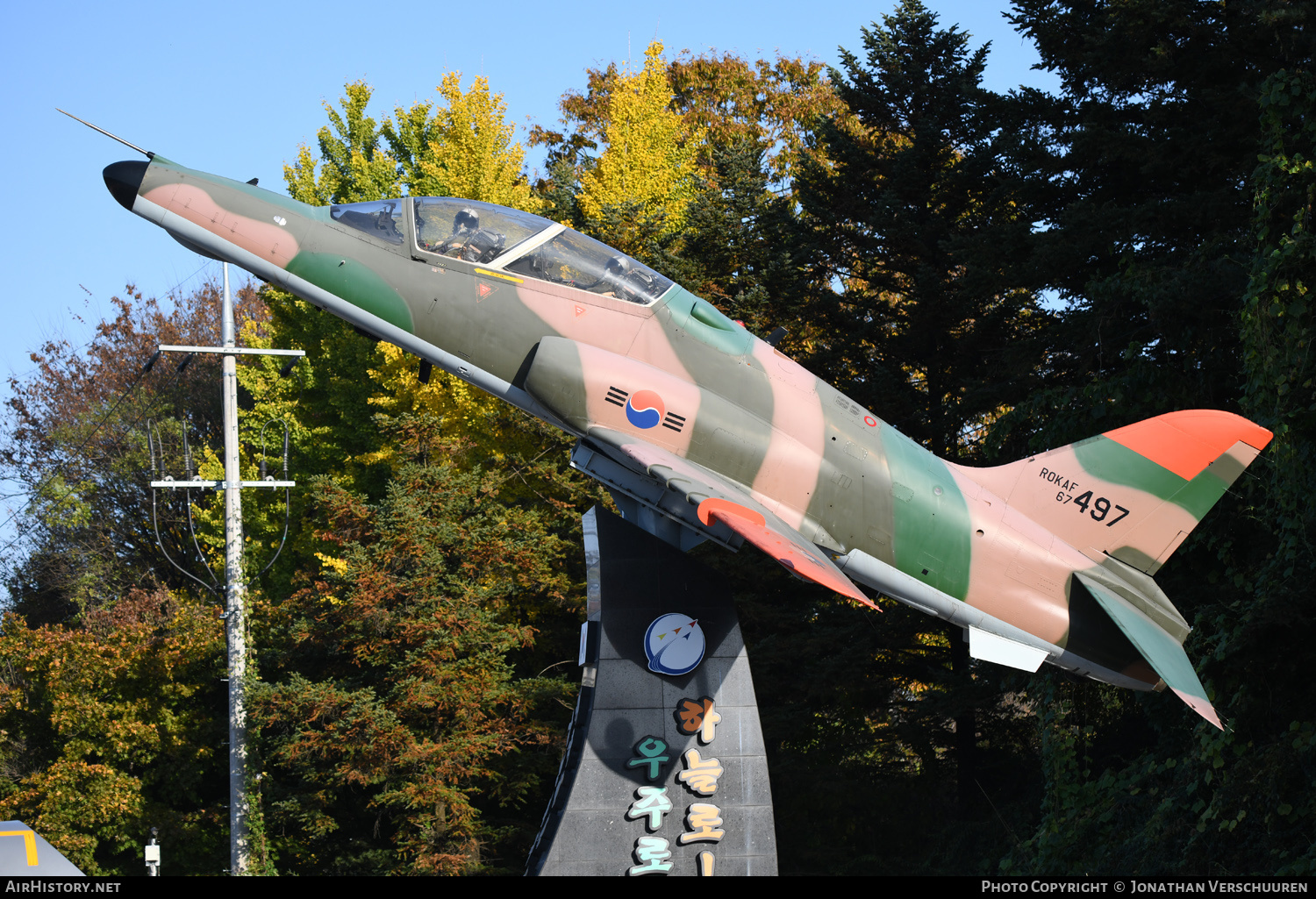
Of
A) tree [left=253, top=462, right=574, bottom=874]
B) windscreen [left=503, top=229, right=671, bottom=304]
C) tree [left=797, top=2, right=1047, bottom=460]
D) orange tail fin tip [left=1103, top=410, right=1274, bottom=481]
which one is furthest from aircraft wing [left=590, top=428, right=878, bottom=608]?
tree [left=253, top=462, right=574, bottom=874]

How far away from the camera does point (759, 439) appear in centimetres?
964

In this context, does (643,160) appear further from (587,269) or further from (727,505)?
(727,505)

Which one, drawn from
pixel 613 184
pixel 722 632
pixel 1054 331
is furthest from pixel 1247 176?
pixel 613 184

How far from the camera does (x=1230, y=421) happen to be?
9.87 m

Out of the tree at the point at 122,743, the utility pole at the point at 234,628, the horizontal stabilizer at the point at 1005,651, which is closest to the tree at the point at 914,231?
the horizontal stabilizer at the point at 1005,651

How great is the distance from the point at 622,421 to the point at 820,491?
1.91 meters

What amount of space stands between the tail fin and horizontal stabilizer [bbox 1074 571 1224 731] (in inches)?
20.9

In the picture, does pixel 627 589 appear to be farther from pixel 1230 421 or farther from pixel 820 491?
pixel 1230 421

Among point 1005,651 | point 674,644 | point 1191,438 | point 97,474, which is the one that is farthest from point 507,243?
point 97,474

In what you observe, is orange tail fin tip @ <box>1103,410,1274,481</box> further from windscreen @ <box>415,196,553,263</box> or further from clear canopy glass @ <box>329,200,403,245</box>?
clear canopy glass @ <box>329,200,403,245</box>

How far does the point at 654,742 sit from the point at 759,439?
2.97 meters

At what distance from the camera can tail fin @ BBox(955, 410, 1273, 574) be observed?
998cm

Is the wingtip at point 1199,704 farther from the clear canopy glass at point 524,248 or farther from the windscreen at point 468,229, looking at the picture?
the windscreen at point 468,229

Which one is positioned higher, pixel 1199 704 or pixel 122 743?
pixel 122 743
